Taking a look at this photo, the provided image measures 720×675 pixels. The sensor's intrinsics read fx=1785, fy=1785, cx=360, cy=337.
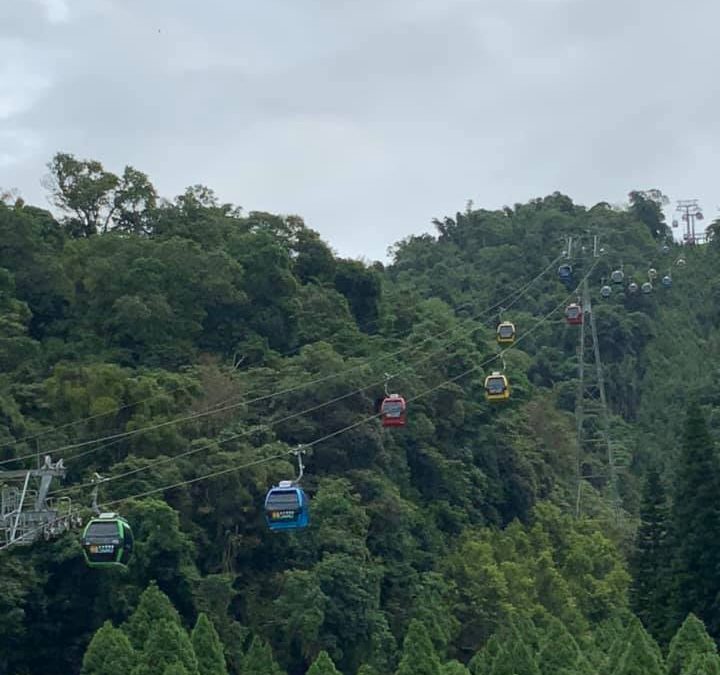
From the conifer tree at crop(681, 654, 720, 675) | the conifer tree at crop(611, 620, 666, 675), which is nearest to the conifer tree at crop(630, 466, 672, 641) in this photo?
the conifer tree at crop(611, 620, 666, 675)

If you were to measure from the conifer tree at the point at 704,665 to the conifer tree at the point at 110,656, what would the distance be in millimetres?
12427

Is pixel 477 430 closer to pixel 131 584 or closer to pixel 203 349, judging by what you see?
pixel 203 349

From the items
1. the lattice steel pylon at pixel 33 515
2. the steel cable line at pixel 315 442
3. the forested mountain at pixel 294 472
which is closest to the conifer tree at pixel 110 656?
the forested mountain at pixel 294 472

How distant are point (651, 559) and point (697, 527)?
365 centimetres

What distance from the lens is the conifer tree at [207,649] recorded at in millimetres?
38781

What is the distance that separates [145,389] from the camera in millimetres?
50062

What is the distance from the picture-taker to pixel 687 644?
36.3 m

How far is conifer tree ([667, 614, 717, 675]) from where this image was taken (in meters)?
35.8

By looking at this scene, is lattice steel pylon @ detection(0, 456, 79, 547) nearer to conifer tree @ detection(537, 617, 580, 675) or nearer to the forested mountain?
the forested mountain

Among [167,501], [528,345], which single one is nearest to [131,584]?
[167,501]

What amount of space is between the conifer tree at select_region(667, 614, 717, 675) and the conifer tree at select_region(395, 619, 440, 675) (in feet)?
15.7

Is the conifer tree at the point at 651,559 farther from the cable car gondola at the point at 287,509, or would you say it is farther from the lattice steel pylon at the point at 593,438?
the lattice steel pylon at the point at 593,438

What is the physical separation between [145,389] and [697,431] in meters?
15.2

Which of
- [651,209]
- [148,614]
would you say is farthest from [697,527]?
[651,209]
